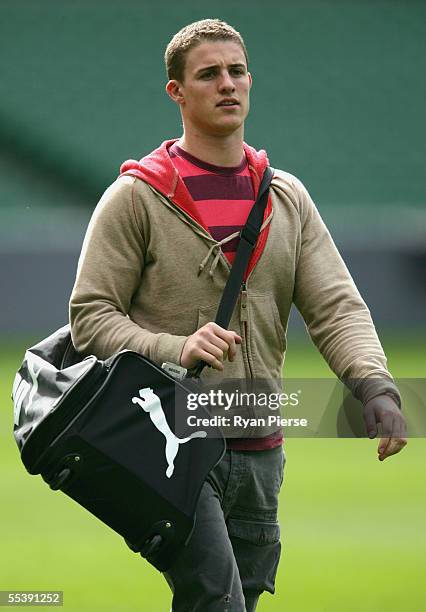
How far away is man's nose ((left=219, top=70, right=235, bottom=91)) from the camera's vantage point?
3.13 metres

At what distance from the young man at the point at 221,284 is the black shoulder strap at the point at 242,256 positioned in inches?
1.3

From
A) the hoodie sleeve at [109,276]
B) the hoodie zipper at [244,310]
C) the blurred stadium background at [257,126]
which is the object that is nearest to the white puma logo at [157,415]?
the hoodie sleeve at [109,276]

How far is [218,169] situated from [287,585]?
7.51 feet

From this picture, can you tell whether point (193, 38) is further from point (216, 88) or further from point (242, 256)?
point (242, 256)

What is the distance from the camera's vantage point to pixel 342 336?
10.2 feet

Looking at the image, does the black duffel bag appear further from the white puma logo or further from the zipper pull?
the zipper pull

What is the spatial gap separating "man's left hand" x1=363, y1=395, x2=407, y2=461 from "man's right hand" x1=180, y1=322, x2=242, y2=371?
1.11ft

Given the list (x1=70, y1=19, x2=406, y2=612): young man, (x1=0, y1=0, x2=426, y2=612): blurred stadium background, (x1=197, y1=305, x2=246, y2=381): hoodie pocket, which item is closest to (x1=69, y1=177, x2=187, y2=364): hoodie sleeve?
→ (x1=70, y1=19, x2=406, y2=612): young man

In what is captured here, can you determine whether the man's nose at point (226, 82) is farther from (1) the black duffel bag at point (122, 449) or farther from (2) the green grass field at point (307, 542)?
(2) the green grass field at point (307, 542)

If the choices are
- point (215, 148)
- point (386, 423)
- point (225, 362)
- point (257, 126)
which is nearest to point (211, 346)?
point (225, 362)

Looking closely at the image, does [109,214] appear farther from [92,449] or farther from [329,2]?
[329,2]

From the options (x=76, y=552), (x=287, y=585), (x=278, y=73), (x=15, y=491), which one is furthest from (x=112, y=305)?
(x=278, y=73)

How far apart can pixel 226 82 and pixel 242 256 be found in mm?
432

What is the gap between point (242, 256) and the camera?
3.03 meters
